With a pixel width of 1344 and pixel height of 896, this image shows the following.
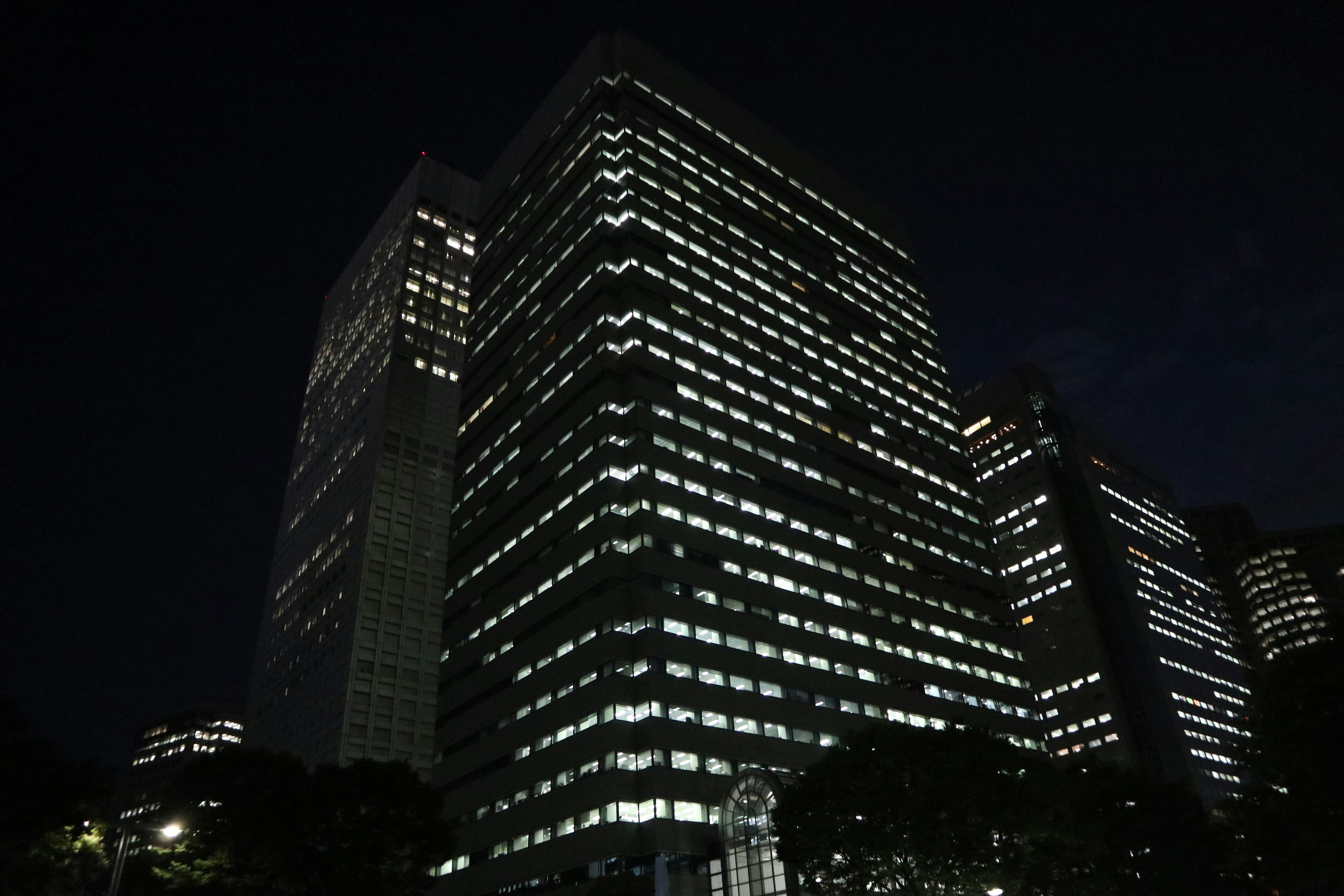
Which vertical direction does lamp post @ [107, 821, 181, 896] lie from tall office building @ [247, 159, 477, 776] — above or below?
below

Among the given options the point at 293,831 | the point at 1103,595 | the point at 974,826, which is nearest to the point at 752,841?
the point at 974,826

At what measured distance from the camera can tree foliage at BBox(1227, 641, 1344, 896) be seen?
123ft

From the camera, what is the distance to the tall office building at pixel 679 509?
68812 mm

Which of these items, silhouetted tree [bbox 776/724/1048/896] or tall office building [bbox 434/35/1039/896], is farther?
tall office building [bbox 434/35/1039/896]

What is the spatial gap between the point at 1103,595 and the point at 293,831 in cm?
14353

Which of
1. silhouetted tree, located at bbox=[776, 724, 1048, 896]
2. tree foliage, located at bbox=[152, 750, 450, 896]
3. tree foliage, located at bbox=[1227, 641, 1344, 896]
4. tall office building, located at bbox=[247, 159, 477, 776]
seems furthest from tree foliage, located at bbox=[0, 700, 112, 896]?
tree foliage, located at bbox=[1227, 641, 1344, 896]

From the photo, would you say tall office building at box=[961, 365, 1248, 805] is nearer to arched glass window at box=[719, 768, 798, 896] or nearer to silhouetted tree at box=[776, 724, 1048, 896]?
arched glass window at box=[719, 768, 798, 896]

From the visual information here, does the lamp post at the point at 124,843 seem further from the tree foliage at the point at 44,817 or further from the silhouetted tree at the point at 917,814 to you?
the silhouetted tree at the point at 917,814

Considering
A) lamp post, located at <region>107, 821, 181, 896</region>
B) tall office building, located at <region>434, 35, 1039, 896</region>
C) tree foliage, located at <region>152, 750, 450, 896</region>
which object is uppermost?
tall office building, located at <region>434, 35, 1039, 896</region>

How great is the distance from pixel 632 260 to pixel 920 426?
155 ft

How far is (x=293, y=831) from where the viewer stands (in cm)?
4341

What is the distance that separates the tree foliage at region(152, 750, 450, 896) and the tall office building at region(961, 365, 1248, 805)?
11940 centimetres

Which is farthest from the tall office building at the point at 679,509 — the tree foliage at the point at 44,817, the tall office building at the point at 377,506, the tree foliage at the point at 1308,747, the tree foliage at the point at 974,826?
the tree foliage at the point at 44,817

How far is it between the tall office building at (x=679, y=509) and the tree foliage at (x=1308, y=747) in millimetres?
23307
